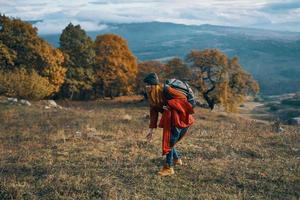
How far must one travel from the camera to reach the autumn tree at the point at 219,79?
52812 millimetres

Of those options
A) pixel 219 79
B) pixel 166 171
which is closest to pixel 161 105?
pixel 166 171

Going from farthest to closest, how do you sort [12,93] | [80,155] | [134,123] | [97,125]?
[12,93] → [134,123] → [97,125] → [80,155]

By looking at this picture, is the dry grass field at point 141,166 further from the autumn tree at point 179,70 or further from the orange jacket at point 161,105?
the autumn tree at point 179,70

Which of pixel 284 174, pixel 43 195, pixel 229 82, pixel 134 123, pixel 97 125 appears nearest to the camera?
pixel 43 195

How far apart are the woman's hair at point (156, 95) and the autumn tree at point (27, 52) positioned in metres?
36.6

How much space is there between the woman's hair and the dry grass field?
191 centimetres

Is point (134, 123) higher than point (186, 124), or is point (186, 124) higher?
point (186, 124)

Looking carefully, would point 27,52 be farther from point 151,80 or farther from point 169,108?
point 169,108

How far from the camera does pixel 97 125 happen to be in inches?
824

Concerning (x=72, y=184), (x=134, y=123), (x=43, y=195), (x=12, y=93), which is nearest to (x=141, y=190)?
(x=72, y=184)

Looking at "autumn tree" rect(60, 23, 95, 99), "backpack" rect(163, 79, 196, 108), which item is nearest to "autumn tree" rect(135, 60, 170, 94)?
"autumn tree" rect(60, 23, 95, 99)

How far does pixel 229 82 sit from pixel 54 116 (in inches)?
1336

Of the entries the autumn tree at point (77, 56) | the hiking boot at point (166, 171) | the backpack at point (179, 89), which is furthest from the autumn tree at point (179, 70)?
the backpack at point (179, 89)

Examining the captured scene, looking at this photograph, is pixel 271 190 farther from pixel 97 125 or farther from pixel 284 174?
pixel 97 125
